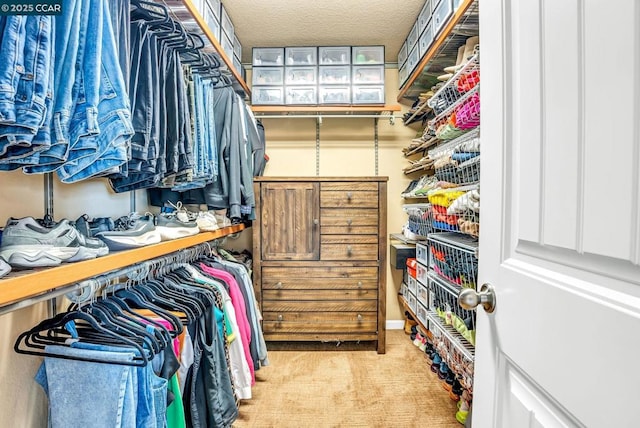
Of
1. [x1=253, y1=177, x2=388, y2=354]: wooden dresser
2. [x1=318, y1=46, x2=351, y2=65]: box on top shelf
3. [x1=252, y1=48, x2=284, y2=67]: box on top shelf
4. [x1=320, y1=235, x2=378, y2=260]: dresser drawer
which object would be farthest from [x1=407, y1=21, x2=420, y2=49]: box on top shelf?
[x1=320, y1=235, x2=378, y2=260]: dresser drawer

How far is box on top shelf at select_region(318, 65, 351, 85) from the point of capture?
2812mm

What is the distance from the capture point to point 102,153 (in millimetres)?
930

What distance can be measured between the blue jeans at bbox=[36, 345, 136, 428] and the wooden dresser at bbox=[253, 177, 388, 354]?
1.73m

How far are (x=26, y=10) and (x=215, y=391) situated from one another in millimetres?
1349

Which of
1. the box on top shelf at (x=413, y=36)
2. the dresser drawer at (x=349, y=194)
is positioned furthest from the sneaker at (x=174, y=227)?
the box on top shelf at (x=413, y=36)

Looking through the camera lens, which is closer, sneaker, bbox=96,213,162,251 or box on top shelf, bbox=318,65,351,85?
sneaker, bbox=96,213,162,251

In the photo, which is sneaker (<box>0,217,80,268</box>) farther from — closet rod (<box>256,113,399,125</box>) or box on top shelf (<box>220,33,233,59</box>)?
closet rod (<box>256,113,399,125</box>)

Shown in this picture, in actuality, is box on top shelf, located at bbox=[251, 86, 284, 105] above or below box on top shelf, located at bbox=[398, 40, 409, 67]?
below

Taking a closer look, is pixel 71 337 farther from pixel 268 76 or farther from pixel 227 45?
pixel 268 76

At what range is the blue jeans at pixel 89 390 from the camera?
0.90 m

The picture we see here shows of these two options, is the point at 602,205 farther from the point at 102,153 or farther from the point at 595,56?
the point at 102,153

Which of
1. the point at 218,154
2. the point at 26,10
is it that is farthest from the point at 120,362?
the point at 218,154

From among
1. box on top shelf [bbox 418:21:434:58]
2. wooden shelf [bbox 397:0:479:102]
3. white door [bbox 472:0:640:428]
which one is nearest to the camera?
white door [bbox 472:0:640:428]

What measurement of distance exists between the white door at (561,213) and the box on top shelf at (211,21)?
5.63 ft
